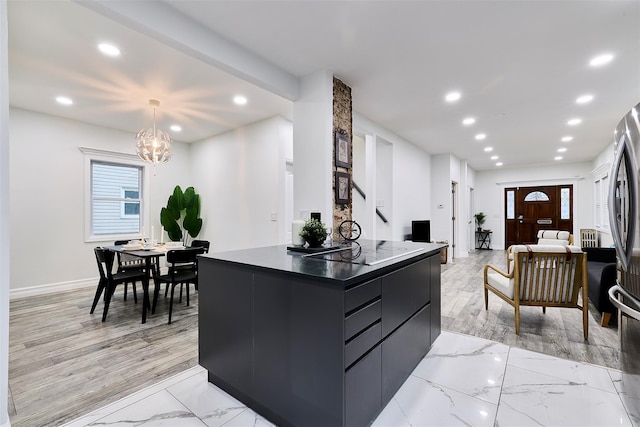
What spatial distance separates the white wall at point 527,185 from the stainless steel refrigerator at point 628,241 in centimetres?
912

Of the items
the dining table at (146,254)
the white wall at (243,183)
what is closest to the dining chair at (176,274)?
the dining table at (146,254)

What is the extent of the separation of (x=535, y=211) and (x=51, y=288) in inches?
491

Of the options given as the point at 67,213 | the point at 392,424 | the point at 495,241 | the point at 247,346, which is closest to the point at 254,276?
the point at 247,346

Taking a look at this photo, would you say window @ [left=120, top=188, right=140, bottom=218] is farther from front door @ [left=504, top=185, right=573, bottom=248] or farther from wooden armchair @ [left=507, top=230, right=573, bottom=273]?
front door @ [left=504, top=185, right=573, bottom=248]

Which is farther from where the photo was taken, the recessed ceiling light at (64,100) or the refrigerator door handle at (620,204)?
the recessed ceiling light at (64,100)

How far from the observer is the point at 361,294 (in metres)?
1.44

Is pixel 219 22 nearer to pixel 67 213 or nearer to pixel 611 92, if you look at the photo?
pixel 67 213

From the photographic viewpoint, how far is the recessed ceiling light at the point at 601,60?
286 centimetres

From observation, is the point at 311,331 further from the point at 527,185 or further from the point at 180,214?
the point at 527,185

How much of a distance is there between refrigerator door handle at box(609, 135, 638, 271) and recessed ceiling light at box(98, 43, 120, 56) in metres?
3.90

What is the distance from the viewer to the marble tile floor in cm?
166

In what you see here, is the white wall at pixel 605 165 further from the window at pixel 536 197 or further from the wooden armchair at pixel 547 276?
the wooden armchair at pixel 547 276

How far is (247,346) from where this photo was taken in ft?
5.63

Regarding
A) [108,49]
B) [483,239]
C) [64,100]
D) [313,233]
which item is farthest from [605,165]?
[64,100]
